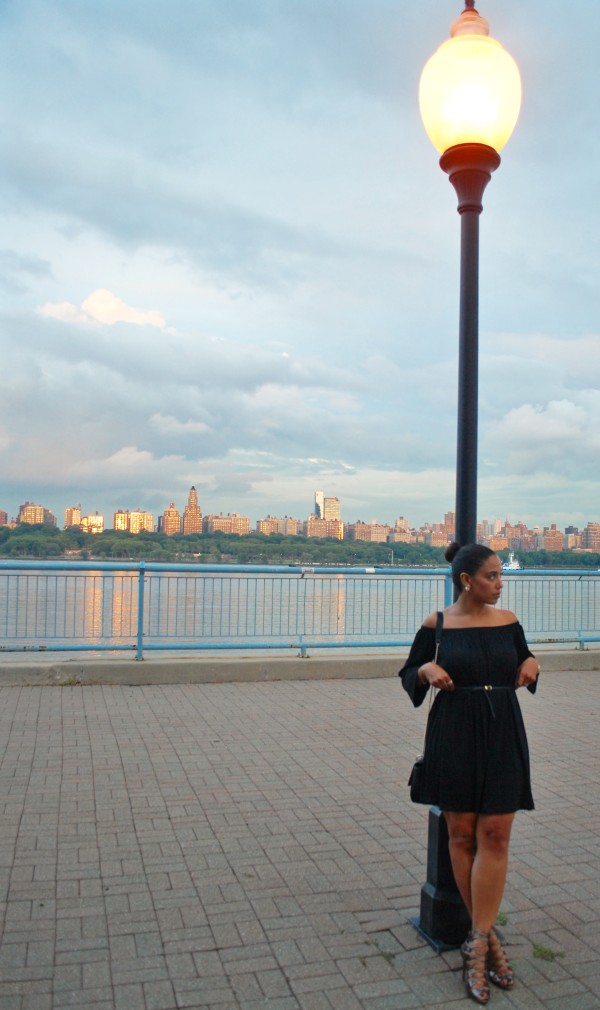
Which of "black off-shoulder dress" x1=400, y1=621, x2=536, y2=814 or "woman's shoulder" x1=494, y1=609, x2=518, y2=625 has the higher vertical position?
"woman's shoulder" x1=494, y1=609, x2=518, y2=625

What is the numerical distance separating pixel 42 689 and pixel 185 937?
5.82 metres

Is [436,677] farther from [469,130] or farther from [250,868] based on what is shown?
[469,130]

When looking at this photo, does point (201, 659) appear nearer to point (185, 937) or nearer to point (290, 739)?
point (290, 739)

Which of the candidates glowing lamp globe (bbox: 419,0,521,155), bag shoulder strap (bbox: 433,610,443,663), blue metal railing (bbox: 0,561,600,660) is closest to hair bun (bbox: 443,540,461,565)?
bag shoulder strap (bbox: 433,610,443,663)

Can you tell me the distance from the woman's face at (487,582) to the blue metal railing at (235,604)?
6.63 m

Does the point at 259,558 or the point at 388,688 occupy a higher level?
the point at 259,558

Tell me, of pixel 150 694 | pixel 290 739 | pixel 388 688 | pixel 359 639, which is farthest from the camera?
pixel 359 639

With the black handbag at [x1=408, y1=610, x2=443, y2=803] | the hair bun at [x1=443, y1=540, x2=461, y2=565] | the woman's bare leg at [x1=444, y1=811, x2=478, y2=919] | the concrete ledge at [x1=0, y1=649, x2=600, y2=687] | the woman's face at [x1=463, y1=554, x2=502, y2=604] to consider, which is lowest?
the concrete ledge at [x1=0, y1=649, x2=600, y2=687]

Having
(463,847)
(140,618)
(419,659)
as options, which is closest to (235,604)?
(140,618)

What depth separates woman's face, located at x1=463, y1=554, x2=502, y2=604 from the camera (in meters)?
3.41

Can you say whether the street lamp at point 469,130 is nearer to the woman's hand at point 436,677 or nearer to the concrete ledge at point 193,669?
the woman's hand at point 436,677

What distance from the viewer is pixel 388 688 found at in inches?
381

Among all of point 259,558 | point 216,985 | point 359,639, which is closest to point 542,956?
point 216,985

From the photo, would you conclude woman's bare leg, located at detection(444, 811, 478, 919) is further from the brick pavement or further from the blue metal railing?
the blue metal railing
